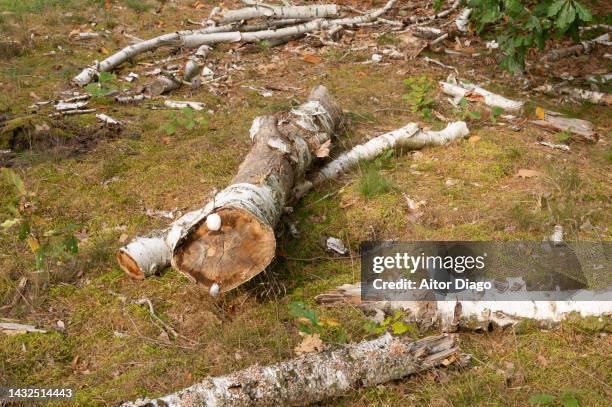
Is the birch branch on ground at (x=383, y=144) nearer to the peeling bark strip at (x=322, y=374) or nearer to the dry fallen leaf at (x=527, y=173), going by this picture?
the dry fallen leaf at (x=527, y=173)

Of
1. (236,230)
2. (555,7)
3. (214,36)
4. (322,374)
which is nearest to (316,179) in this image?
(236,230)

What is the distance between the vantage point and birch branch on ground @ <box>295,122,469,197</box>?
18.9 feet

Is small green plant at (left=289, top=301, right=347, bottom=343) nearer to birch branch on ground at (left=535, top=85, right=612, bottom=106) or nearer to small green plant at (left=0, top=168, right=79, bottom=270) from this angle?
small green plant at (left=0, top=168, right=79, bottom=270)

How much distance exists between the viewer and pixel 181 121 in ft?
22.2

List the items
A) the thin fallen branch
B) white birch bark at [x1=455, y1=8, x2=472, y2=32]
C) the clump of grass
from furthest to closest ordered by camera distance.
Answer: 1. the clump of grass
2. white birch bark at [x1=455, y1=8, x2=472, y2=32]
3. the thin fallen branch

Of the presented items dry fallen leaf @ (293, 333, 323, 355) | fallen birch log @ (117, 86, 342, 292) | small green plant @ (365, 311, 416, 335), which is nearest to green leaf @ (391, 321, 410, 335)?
small green plant @ (365, 311, 416, 335)

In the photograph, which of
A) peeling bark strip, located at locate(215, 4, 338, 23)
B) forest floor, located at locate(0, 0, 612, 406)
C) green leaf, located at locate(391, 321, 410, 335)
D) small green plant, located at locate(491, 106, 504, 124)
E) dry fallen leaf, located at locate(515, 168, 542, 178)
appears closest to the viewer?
forest floor, located at locate(0, 0, 612, 406)

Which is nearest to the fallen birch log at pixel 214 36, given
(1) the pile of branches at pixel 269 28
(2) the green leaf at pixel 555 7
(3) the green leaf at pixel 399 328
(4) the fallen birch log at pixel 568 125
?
(1) the pile of branches at pixel 269 28

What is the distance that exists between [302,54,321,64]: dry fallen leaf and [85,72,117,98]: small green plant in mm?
2911

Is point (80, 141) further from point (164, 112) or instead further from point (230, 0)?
point (230, 0)

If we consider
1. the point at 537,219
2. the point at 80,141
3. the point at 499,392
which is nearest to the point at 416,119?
the point at 537,219

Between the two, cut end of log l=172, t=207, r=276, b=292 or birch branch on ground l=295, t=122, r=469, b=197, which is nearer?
cut end of log l=172, t=207, r=276, b=292

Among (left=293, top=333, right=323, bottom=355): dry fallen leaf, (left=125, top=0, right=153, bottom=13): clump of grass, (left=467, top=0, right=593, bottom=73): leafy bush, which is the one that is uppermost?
(left=467, top=0, right=593, bottom=73): leafy bush

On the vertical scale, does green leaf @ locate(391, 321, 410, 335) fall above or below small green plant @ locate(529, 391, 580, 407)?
below
